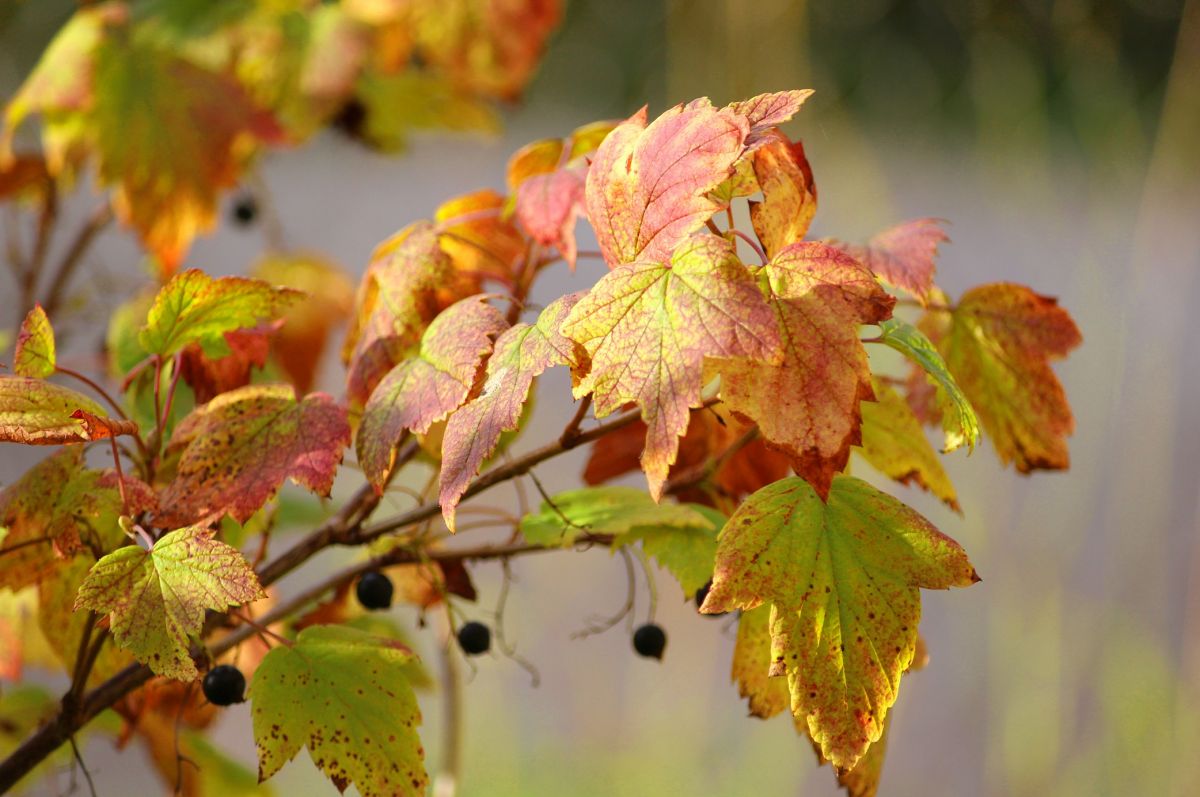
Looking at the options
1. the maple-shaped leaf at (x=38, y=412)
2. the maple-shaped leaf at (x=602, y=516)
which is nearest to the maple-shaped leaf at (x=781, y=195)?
the maple-shaped leaf at (x=602, y=516)

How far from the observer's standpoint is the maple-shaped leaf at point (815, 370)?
351 millimetres

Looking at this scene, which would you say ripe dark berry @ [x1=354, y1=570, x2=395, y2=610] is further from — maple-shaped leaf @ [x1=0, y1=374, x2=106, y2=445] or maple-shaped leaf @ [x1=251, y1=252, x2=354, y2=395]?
maple-shaped leaf @ [x1=251, y1=252, x2=354, y2=395]

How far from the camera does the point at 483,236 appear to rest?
0.57m

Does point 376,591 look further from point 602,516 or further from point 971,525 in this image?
point 971,525

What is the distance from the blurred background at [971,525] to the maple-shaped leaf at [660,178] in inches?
17.0

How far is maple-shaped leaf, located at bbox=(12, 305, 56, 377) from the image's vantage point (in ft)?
1.40

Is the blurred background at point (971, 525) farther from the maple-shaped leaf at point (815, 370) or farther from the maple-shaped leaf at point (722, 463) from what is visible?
the maple-shaped leaf at point (815, 370)

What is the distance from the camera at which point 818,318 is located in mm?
360

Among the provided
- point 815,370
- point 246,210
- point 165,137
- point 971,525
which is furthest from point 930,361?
point 971,525

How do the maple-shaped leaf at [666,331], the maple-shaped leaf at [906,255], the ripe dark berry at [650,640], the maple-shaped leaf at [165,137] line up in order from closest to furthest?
the maple-shaped leaf at [666,331], the maple-shaped leaf at [906,255], the ripe dark berry at [650,640], the maple-shaped leaf at [165,137]

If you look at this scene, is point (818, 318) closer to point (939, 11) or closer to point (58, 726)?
point (58, 726)

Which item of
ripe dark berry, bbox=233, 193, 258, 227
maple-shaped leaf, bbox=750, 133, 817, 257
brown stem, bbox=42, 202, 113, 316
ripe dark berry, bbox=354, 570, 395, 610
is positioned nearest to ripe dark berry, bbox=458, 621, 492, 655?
ripe dark berry, bbox=354, 570, 395, 610

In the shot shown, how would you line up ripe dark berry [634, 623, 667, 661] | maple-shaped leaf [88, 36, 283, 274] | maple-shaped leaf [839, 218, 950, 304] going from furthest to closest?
maple-shaped leaf [88, 36, 283, 274], ripe dark berry [634, 623, 667, 661], maple-shaped leaf [839, 218, 950, 304]

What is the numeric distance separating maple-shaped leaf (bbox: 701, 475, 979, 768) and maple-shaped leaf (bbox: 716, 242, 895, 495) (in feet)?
0.11
